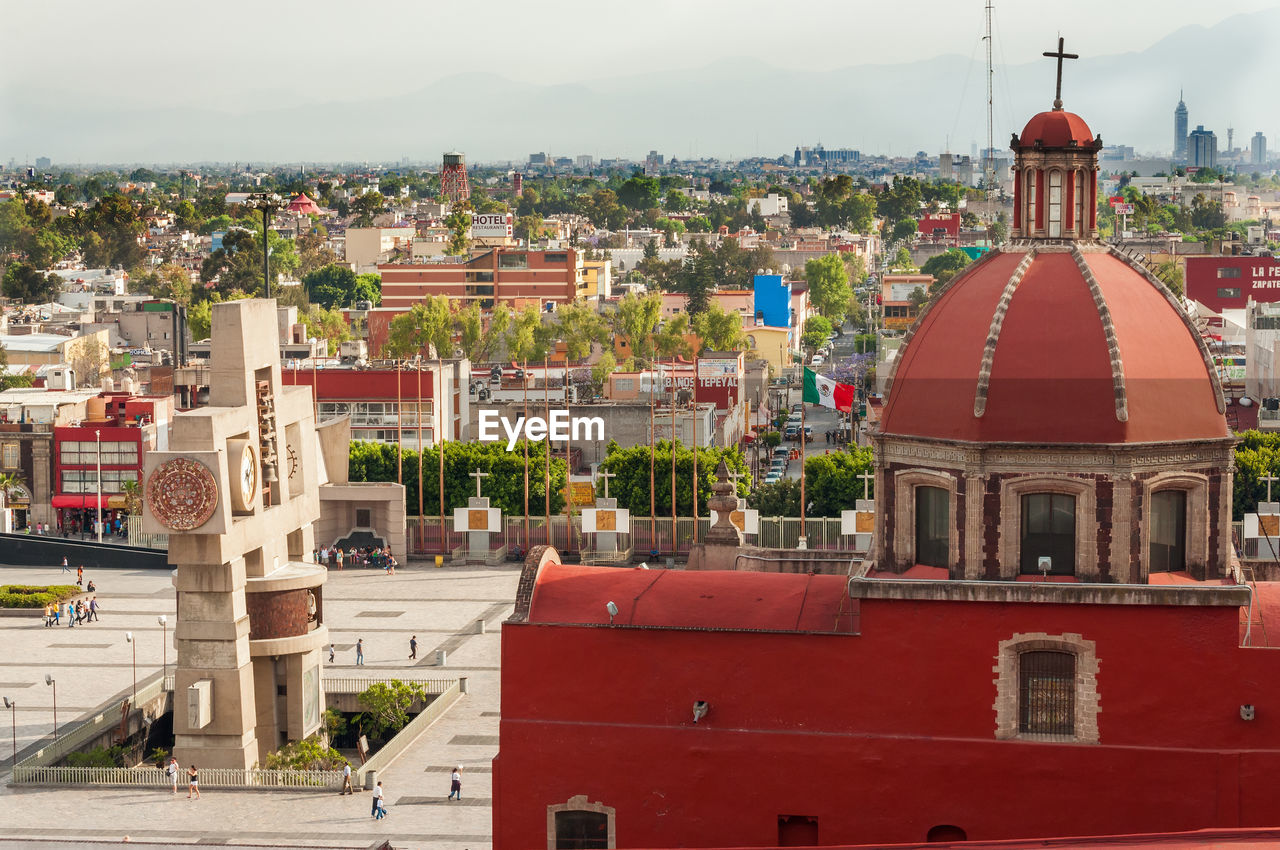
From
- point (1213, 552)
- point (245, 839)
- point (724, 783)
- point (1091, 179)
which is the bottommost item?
point (245, 839)

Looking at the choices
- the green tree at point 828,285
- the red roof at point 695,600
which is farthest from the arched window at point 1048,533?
the green tree at point 828,285

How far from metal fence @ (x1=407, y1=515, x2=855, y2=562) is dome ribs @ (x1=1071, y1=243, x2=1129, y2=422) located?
1419 inches

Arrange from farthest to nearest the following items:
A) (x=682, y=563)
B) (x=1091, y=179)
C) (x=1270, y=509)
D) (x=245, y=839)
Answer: (x=682, y=563)
(x=1270, y=509)
(x=245, y=839)
(x=1091, y=179)

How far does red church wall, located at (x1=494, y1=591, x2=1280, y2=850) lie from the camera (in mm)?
33594

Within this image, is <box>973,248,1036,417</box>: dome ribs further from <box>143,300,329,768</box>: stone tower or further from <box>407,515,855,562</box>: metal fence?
<box>407,515,855,562</box>: metal fence

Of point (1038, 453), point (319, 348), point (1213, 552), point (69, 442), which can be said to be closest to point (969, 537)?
point (1038, 453)

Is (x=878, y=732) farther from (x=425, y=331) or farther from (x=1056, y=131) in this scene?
(x=425, y=331)

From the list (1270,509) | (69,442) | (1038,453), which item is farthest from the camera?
(69,442)

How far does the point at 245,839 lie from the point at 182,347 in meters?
63.6

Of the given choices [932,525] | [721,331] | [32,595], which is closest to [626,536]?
[32,595]

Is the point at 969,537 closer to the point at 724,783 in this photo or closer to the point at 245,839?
the point at 724,783

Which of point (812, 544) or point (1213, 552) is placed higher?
point (1213, 552)

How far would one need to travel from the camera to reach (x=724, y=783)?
35.1 m

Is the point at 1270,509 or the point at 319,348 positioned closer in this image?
the point at 1270,509
